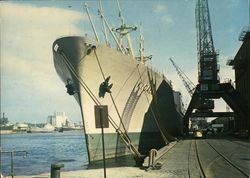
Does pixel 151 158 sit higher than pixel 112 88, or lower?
lower

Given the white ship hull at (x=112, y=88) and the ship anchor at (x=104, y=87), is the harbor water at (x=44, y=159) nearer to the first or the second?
the white ship hull at (x=112, y=88)

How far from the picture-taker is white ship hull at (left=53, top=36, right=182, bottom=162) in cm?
2095

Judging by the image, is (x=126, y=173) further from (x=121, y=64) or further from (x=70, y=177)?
(x=121, y=64)

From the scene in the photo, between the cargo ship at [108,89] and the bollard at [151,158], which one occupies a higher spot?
the cargo ship at [108,89]

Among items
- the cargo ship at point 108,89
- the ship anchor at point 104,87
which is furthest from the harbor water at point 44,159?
the ship anchor at point 104,87

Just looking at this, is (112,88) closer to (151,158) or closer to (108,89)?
(108,89)

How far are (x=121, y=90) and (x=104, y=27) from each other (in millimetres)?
6333

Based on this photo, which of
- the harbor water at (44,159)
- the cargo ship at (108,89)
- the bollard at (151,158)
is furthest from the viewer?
the harbor water at (44,159)

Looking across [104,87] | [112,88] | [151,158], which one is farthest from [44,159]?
[151,158]

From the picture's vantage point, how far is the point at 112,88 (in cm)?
2284

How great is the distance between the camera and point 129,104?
24.6 m

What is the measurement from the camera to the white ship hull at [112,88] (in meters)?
21.0

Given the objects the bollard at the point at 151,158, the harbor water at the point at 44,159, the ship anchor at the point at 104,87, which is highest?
the ship anchor at the point at 104,87

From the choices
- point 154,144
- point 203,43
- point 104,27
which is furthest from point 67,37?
point 203,43
